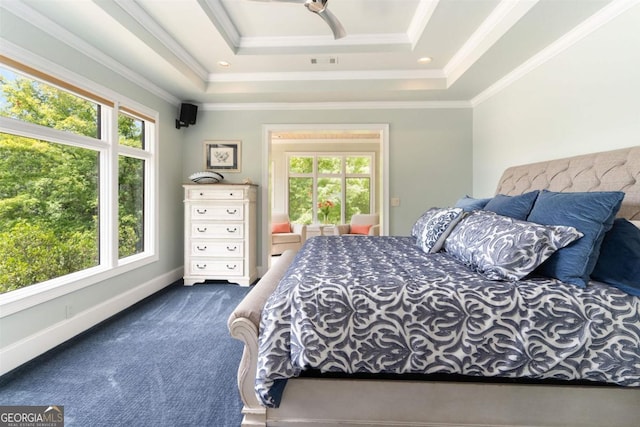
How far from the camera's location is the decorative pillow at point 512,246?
51.7 inches

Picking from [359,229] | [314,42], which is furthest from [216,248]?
[359,229]

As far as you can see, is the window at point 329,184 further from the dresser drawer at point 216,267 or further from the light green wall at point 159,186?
the dresser drawer at point 216,267

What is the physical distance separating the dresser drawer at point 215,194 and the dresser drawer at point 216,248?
1.84ft

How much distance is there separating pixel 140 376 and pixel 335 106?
3.57 meters

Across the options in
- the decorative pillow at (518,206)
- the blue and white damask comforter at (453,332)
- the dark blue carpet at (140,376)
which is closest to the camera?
the blue and white damask comforter at (453,332)

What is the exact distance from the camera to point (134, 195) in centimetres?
325

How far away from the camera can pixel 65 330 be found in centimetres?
221

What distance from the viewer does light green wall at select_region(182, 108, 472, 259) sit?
394 cm

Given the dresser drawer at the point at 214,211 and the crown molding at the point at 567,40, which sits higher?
the crown molding at the point at 567,40

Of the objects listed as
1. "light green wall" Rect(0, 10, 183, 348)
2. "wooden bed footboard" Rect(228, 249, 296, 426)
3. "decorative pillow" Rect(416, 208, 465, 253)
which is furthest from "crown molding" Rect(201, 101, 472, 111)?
"wooden bed footboard" Rect(228, 249, 296, 426)

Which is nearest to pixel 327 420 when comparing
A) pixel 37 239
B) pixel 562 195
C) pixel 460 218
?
pixel 460 218

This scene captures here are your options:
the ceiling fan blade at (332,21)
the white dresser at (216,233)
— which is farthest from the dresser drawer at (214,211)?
the ceiling fan blade at (332,21)

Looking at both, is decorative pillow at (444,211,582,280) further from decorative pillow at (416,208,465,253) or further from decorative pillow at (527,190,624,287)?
decorative pillow at (416,208,465,253)

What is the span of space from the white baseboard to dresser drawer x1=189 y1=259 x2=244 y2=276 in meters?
0.50
